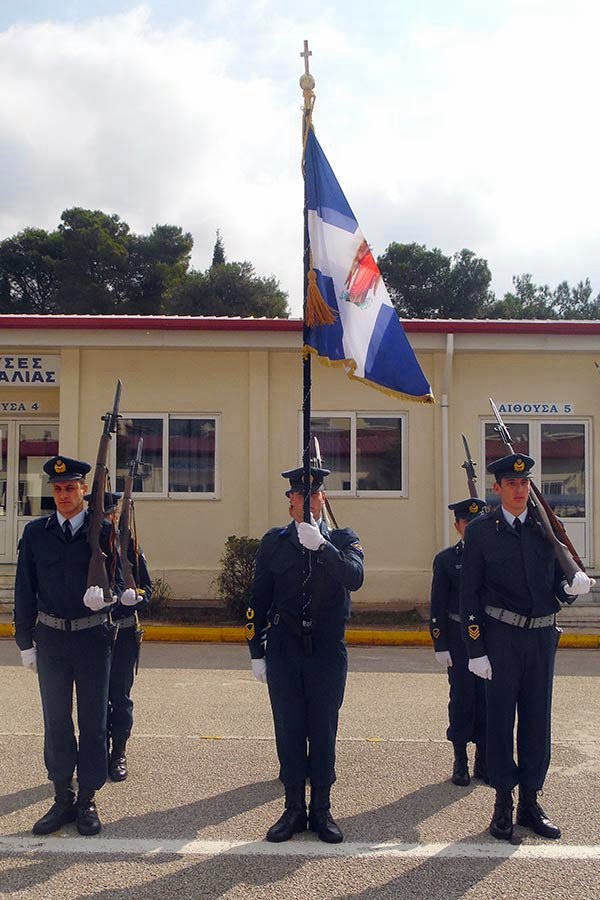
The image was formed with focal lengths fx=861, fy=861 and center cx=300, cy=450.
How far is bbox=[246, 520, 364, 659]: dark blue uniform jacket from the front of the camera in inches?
180

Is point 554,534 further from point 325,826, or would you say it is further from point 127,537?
point 127,537

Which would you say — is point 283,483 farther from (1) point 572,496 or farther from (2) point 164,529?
(1) point 572,496

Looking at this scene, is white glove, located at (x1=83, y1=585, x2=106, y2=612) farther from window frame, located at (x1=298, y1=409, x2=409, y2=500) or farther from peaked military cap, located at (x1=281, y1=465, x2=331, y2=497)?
window frame, located at (x1=298, y1=409, x2=409, y2=500)

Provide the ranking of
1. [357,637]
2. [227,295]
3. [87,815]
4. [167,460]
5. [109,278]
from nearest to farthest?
[87,815] → [357,637] → [167,460] → [227,295] → [109,278]

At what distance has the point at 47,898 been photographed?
3738 millimetres

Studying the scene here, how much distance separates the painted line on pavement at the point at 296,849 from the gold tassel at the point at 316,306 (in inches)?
109

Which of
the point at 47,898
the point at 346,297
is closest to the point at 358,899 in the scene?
the point at 47,898

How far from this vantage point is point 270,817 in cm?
473

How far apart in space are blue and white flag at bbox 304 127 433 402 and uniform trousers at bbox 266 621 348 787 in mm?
1498

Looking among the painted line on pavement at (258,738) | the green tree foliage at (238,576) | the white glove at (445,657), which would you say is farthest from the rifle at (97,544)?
the green tree foliage at (238,576)

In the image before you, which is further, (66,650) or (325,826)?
(66,650)

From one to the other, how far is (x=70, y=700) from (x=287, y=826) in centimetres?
134

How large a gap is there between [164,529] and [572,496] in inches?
244

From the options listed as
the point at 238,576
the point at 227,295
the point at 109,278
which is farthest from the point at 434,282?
the point at 238,576
